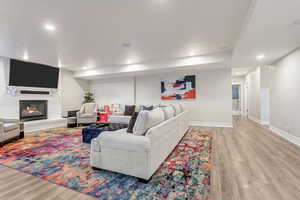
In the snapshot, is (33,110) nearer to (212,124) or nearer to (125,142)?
(125,142)

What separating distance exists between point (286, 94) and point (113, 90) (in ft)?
23.0

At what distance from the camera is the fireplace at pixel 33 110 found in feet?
17.4

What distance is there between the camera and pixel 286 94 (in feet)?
13.0

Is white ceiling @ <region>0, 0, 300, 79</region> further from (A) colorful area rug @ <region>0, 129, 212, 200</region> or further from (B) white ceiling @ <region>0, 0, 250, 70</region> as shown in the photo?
(A) colorful area rug @ <region>0, 129, 212, 200</region>

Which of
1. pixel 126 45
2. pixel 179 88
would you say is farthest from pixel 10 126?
pixel 179 88

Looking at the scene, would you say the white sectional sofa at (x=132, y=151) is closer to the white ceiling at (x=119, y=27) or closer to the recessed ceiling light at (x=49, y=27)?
the white ceiling at (x=119, y=27)

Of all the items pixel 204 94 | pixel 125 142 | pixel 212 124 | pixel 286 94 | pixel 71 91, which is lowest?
Answer: pixel 212 124

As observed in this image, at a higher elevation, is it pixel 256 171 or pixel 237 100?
pixel 237 100

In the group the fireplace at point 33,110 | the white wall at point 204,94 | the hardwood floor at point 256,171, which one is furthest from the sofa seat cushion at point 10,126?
the hardwood floor at point 256,171

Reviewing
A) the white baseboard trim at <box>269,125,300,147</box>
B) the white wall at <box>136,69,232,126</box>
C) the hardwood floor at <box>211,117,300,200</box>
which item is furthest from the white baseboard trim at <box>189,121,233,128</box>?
the hardwood floor at <box>211,117,300,200</box>

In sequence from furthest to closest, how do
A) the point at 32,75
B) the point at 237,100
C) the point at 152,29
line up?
1. the point at 237,100
2. the point at 32,75
3. the point at 152,29

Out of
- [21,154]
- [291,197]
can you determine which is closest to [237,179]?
[291,197]

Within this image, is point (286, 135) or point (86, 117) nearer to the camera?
point (286, 135)

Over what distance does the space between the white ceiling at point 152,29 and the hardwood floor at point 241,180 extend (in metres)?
2.44
